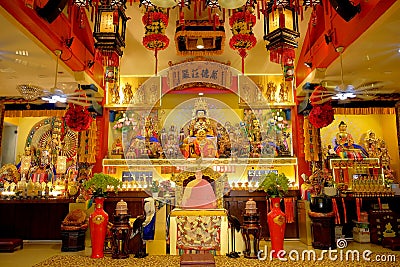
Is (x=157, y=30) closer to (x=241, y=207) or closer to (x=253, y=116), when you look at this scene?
(x=253, y=116)

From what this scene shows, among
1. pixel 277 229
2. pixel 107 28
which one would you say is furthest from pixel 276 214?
pixel 107 28

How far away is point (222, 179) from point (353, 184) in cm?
318

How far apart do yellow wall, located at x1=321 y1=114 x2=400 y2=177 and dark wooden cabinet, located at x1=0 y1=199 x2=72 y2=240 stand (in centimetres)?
624

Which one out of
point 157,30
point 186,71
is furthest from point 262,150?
point 157,30

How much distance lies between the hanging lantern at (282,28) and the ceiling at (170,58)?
0.94 metres

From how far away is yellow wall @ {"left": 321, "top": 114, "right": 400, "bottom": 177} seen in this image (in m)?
7.91

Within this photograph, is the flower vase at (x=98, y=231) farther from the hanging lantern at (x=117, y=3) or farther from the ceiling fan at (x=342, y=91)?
the ceiling fan at (x=342, y=91)

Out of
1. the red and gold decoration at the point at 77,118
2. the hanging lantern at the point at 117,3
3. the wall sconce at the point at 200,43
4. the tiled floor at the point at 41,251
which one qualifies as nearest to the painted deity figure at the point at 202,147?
the wall sconce at the point at 200,43

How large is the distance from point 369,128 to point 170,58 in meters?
5.22

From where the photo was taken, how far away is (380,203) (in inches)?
261

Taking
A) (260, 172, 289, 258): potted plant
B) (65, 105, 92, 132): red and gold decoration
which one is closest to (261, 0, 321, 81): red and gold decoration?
(260, 172, 289, 258): potted plant

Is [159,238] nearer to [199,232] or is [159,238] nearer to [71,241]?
[199,232]

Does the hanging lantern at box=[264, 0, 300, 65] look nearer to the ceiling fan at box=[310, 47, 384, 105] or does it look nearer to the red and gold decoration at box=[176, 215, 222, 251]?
the ceiling fan at box=[310, 47, 384, 105]

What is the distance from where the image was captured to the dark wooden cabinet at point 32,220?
6762 millimetres
